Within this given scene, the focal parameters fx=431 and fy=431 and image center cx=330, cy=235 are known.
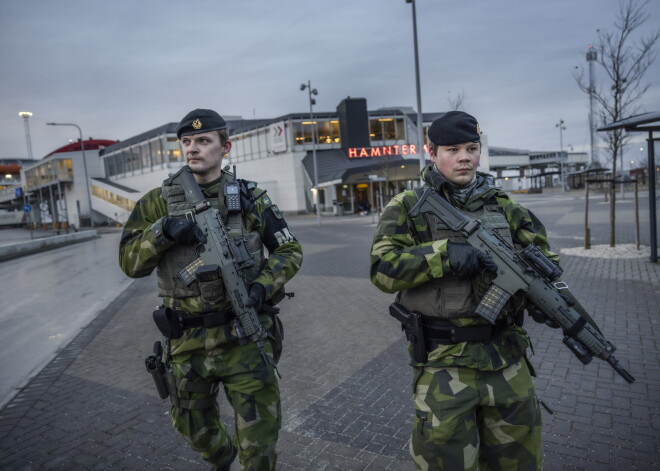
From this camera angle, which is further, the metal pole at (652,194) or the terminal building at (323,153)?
the terminal building at (323,153)

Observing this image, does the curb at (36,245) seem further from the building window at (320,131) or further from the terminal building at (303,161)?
the building window at (320,131)

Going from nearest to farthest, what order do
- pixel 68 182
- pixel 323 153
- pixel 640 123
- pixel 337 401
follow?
pixel 337 401 → pixel 640 123 → pixel 323 153 → pixel 68 182

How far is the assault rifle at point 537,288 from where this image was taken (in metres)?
2.03

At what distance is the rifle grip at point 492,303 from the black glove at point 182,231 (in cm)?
150

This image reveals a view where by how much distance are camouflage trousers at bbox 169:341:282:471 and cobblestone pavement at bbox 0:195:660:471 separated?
715 millimetres

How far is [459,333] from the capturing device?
6.81ft

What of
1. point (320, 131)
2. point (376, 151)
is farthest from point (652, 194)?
point (320, 131)

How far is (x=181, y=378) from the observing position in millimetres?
2475

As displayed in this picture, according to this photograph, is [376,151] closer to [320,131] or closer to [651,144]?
[320,131]

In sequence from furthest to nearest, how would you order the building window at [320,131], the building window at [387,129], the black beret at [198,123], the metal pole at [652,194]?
the building window at [387,129], the building window at [320,131], the metal pole at [652,194], the black beret at [198,123]

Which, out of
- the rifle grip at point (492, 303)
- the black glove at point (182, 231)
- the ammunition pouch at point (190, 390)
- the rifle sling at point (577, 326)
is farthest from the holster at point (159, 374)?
the rifle sling at point (577, 326)

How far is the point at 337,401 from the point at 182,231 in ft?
7.65

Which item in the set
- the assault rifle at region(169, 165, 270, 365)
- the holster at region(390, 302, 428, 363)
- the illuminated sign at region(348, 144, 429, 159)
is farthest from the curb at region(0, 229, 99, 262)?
the illuminated sign at region(348, 144, 429, 159)

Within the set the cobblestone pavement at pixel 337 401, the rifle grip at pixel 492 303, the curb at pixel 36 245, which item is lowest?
the cobblestone pavement at pixel 337 401
